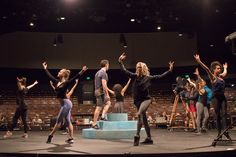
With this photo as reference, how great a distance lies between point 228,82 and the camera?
2102 cm

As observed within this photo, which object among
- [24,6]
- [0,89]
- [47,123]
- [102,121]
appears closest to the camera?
[102,121]

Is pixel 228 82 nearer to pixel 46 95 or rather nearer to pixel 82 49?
pixel 82 49

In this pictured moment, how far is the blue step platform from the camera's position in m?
8.83

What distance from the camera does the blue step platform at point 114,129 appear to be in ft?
29.0

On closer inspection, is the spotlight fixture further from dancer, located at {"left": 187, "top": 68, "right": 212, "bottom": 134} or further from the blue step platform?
the blue step platform

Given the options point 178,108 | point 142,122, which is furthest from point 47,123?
point 142,122

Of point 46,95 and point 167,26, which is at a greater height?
point 167,26

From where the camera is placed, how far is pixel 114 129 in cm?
896

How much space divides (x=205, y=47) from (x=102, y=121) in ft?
40.5

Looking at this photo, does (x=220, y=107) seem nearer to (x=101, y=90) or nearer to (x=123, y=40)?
(x=101, y=90)

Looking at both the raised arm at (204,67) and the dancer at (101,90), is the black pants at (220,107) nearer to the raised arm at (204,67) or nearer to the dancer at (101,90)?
the raised arm at (204,67)

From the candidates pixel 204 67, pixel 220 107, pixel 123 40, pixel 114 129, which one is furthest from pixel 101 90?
pixel 123 40

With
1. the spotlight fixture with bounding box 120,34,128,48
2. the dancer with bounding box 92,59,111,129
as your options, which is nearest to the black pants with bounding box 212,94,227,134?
the dancer with bounding box 92,59,111,129

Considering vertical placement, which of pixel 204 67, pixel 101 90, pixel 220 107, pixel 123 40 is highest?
pixel 123 40
